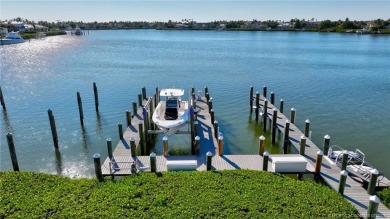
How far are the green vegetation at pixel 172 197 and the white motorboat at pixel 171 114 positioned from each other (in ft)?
18.1

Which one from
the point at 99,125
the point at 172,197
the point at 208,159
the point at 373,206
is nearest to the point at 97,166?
the point at 172,197

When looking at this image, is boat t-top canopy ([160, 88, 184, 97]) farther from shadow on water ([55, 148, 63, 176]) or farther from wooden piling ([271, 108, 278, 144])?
shadow on water ([55, 148, 63, 176])

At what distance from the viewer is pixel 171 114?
67.1ft

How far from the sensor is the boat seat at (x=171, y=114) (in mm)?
19844

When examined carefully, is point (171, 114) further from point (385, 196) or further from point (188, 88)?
point (188, 88)

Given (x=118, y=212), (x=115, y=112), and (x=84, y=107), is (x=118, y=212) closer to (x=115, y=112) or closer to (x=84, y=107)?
(x=115, y=112)

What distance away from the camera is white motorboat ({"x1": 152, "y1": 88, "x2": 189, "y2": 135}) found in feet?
61.6

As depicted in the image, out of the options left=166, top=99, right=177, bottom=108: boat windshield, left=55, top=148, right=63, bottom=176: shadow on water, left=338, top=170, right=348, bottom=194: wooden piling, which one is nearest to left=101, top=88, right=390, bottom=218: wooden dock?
left=338, top=170, right=348, bottom=194: wooden piling

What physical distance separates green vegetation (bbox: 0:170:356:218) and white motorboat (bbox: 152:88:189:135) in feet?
18.1

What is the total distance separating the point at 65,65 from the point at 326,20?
166 m

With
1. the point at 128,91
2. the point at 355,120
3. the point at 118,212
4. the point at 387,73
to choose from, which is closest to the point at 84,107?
the point at 128,91

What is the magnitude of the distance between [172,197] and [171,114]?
30.7 feet

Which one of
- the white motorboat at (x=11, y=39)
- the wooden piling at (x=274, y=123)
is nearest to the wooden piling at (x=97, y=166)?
the wooden piling at (x=274, y=123)

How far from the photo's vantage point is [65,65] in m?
51.2
